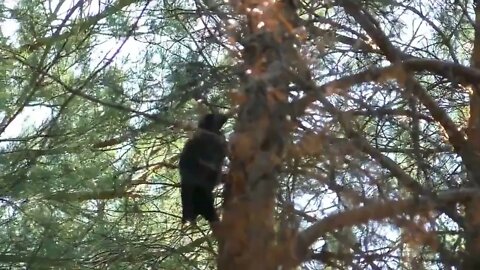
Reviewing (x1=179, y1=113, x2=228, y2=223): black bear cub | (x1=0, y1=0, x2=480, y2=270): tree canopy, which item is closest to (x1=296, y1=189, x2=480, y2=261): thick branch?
(x1=0, y1=0, x2=480, y2=270): tree canopy

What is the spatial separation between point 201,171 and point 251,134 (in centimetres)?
126

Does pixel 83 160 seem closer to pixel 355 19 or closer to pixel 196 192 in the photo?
pixel 196 192

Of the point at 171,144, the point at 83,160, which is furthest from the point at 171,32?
the point at 83,160

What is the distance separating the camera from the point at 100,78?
11.8ft

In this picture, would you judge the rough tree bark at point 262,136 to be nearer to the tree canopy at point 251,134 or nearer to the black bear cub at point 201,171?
the tree canopy at point 251,134

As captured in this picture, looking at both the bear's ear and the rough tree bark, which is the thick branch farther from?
→ the bear's ear

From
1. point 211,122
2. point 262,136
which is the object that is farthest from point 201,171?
point 262,136

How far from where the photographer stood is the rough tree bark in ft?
6.09

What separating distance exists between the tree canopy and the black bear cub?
67 millimetres

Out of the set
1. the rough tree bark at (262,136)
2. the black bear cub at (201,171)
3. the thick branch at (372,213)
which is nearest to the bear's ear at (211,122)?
the black bear cub at (201,171)

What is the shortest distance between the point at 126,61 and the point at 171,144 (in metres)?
0.53

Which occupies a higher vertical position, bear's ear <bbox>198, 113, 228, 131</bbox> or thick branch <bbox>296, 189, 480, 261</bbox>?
bear's ear <bbox>198, 113, 228, 131</bbox>

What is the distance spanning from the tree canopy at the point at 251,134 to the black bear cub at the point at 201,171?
7 cm

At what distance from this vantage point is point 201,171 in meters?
3.09
